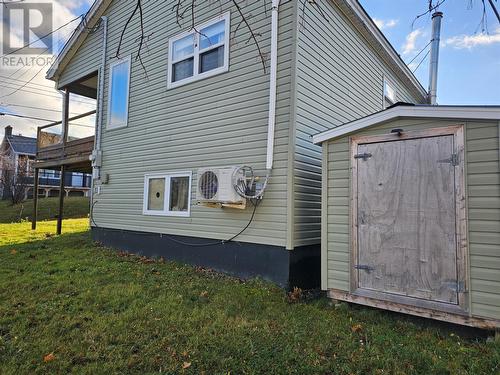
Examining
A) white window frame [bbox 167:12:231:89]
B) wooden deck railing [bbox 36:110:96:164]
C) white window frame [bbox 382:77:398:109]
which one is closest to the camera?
white window frame [bbox 167:12:231:89]

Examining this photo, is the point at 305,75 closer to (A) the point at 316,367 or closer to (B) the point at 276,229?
(B) the point at 276,229

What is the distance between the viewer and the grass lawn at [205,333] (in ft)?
9.78

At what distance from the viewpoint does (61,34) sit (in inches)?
360

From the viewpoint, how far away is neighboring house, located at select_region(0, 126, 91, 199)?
2483 cm

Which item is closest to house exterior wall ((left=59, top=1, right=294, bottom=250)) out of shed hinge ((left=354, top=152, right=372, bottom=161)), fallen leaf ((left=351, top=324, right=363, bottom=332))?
shed hinge ((left=354, top=152, right=372, bottom=161))

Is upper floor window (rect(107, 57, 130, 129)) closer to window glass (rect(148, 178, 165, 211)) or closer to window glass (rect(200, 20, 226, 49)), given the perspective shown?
window glass (rect(148, 178, 165, 211))

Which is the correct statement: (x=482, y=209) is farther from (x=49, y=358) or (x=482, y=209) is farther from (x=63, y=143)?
(x=63, y=143)

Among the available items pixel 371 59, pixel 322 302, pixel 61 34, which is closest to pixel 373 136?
pixel 322 302

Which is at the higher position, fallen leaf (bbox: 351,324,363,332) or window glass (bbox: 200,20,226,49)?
window glass (bbox: 200,20,226,49)

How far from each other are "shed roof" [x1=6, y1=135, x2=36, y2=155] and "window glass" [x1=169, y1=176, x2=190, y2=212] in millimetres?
A: 35018

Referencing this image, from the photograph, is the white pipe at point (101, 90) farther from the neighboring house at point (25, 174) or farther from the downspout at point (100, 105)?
the neighboring house at point (25, 174)

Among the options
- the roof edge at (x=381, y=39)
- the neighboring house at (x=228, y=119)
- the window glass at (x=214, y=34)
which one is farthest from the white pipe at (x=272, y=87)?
the roof edge at (x=381, y=39)

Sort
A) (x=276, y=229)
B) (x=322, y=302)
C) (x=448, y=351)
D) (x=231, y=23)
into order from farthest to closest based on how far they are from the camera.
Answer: (x=231, y=23) < (x=276, y=229) < (x=322, y=302) < (x=448, y=351)

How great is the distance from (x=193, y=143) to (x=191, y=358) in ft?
14.2
